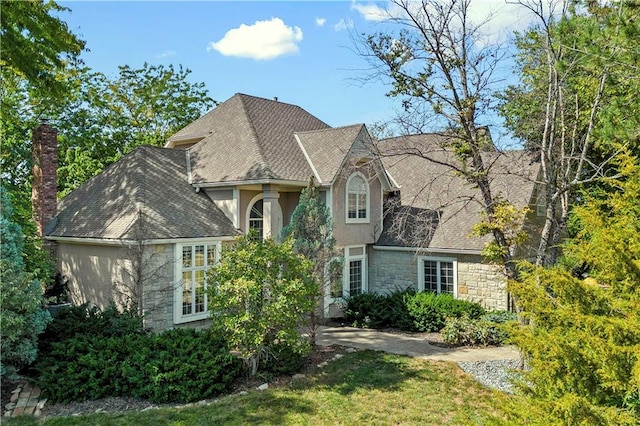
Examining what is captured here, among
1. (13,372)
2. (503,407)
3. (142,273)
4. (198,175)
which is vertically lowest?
(13,372)

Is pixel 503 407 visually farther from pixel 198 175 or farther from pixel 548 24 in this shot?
pixel 198 175

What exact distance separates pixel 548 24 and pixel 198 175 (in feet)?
41.0

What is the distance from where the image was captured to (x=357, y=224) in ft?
59.3

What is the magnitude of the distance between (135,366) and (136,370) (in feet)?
0.40

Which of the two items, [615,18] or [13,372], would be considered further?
[13,372]

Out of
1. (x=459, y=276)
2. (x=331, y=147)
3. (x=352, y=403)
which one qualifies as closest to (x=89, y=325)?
(x=352, y=403)

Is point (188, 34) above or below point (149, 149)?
above

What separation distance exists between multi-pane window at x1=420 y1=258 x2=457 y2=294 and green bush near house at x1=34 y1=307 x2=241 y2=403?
378 inches

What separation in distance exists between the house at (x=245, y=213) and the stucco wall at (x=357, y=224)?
45 millimetres

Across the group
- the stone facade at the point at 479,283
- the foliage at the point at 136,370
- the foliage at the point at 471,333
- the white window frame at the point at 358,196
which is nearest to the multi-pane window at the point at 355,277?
the white window frame at the point at 358,196

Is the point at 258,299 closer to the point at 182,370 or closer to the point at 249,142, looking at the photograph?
the point at 182,370

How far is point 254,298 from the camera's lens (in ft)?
34.1

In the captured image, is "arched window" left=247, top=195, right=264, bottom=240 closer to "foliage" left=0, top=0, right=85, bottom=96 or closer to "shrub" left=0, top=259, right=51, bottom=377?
"foliage" left=0, top=0, right=85, bottom=96

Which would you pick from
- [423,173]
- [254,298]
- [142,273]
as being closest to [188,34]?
[142,273]
